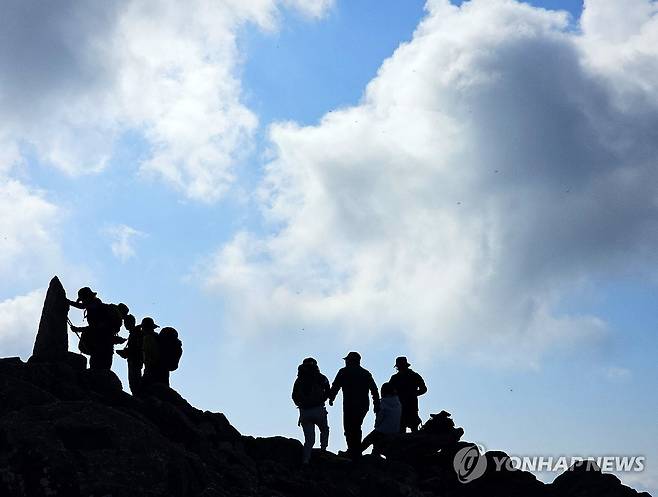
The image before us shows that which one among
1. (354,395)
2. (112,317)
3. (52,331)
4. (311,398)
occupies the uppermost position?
(112,317)

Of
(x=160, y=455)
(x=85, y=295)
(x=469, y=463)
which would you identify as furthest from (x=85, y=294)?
(x=469, y=463)

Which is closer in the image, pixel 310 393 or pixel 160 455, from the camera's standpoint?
pixel 160 455

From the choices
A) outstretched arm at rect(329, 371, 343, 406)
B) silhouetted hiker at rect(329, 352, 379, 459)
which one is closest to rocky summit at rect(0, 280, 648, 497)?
silhouetted hiker at rect(329, 352, 379, 459)

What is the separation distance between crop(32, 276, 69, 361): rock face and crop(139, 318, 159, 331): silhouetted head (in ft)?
7.65

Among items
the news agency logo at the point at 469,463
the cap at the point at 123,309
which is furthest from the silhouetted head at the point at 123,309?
the news agency logo at the point at 469,463

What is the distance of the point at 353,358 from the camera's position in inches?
947

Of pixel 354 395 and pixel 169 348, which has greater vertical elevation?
pixel 169 348

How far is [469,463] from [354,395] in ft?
13.5

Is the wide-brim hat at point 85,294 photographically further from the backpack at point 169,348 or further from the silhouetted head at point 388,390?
the silhouetted head at point 388,390

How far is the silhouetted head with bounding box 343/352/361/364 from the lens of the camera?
23995 mm

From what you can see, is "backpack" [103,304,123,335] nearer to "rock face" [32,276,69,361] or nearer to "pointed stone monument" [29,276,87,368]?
"pointed stone monument" [29,276,87,368]

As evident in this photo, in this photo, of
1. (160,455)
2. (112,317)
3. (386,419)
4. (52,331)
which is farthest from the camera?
(52,331)

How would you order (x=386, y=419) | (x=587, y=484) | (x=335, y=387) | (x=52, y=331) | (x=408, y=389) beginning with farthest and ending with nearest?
(x=408, y=389) < (x=52, y=331) < (x=386, y=419) < (x=587, y=484) < (x=335, y=387)

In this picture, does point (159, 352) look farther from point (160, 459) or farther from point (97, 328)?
point (160, 459)
